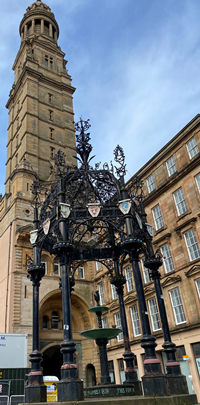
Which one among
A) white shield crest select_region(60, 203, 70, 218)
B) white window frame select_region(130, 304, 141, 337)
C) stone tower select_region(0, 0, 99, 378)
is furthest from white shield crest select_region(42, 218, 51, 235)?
white window frame select_region(130, 304, 141, 337)

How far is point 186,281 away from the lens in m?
21.9

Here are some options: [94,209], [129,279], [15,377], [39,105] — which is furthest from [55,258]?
[94,209]

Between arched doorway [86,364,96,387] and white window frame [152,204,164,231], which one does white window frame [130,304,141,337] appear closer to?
white window frame [152,204,164,231]

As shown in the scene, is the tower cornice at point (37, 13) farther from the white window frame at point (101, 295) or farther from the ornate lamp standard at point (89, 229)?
the ornate lamp standard at point (89, 229)

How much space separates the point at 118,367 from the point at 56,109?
33172 millimetres

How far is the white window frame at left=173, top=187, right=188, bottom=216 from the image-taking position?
23614mm

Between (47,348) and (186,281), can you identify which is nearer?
(186,281)

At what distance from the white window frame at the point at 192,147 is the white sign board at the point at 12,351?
1658 cm

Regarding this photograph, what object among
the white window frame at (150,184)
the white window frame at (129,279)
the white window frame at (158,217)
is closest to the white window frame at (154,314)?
the white window frame at (129,279)

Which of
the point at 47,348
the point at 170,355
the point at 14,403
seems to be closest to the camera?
the point at 170,355

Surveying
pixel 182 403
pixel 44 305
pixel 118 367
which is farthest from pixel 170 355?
pixel 44 305

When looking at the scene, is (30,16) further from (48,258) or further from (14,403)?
(14,403)

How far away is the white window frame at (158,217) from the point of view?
1015 inches

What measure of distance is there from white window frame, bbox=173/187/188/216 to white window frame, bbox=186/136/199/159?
2.61 m
